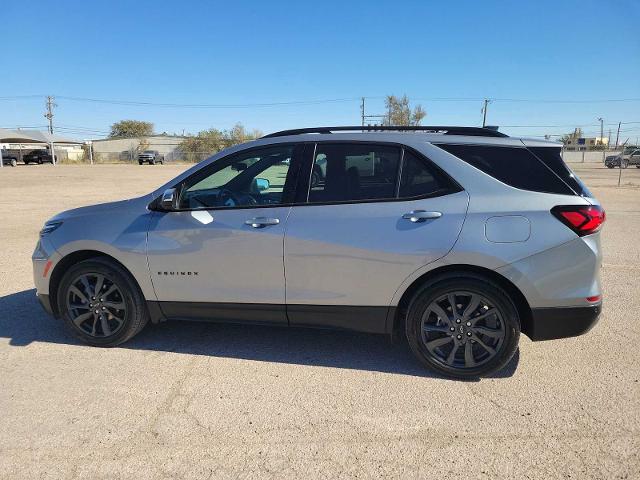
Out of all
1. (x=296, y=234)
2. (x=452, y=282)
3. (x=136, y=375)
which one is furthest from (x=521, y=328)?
(x=136, y=375)

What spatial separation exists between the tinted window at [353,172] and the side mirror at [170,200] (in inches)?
43.2

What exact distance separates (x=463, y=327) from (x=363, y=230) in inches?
39.4

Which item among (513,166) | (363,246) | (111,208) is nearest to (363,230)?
(363,246)

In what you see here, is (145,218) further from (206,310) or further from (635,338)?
(635,338)

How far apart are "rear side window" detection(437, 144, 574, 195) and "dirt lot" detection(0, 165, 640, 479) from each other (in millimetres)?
1402

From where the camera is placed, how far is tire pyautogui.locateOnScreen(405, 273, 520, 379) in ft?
10.9

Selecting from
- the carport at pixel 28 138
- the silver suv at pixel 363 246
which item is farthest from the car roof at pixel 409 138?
the carport at pixel 28 138

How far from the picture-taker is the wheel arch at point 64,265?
3988 millimetres

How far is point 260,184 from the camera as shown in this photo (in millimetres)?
3957

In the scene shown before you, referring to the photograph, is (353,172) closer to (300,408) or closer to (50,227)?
(300,408)

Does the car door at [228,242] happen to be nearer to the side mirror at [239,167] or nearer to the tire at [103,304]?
the side mirror at [239,167]

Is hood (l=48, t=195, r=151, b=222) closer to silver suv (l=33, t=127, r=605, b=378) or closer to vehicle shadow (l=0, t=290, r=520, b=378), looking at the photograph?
silver suv (l=33, t=127, r=605, b=378)

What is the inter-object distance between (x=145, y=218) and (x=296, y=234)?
1.30 metres

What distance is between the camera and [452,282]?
3346 mm
